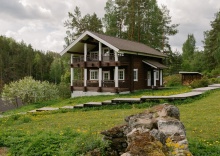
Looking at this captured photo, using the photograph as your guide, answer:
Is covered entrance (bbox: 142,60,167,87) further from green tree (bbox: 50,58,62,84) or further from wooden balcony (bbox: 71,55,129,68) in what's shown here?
green tree (bbox: 50,58,62,84)

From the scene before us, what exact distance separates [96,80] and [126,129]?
71.0 feet

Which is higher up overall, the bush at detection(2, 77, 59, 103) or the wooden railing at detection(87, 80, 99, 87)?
the wooden railing at detection(87, 80, 99, 87)

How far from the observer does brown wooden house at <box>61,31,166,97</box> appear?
24.3 m

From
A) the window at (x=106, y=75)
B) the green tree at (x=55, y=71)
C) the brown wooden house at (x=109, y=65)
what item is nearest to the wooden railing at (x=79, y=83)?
the brown wooden house at (x=109, y=65)

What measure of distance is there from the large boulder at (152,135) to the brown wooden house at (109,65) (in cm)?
1728

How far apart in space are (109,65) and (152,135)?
780 inches

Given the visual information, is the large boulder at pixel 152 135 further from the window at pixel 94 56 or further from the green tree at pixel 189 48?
the green tree at pixel 189 48

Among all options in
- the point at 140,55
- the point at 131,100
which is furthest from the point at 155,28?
the point at 131,100

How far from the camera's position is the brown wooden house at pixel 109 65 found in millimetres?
24312

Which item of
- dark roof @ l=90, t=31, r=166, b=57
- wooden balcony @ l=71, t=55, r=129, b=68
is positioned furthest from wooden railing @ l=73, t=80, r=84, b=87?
dark roof @ l=90, t=31, r=166, b=57

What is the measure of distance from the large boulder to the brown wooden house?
1728 cm

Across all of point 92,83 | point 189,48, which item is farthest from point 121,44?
point 189,48

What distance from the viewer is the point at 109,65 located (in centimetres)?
2425

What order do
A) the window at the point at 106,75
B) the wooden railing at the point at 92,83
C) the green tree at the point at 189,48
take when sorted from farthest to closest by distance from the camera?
the green tree at the point at 189,48 < the window at the point at 106,75 < the wooden railing at the point at 92,83
